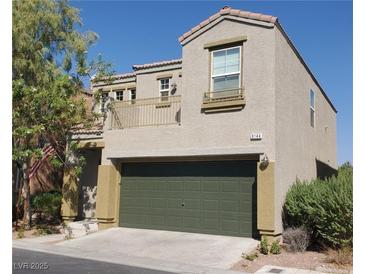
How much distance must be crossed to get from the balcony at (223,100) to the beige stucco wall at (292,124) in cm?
124

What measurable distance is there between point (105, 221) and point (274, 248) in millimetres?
7006

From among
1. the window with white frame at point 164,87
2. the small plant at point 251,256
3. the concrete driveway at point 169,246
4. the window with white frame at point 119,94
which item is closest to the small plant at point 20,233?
the concrete driveway at point 169,246

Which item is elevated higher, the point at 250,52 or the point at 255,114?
the point at 250,52

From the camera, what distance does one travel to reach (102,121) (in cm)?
1750

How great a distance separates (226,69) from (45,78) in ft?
26.6

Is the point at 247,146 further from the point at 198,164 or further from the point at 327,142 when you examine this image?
the point at 327,142

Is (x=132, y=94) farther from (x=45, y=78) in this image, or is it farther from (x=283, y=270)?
(x=283, y=270)

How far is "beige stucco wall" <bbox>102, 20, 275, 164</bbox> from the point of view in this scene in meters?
13.8

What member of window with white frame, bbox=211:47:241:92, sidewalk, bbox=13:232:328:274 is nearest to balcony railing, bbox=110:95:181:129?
window with white frame, bbox=211:47:241:92

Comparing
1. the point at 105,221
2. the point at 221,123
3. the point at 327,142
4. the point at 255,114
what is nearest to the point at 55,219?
the point at 105,221

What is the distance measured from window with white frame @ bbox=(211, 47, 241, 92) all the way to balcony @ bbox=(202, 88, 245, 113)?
189 millimetres

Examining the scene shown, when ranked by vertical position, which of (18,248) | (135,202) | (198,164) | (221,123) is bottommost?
(18,248)

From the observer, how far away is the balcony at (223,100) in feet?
46.5

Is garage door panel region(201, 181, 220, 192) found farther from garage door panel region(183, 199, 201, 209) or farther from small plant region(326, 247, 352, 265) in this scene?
small plant region(326, 247, 352, 265)
